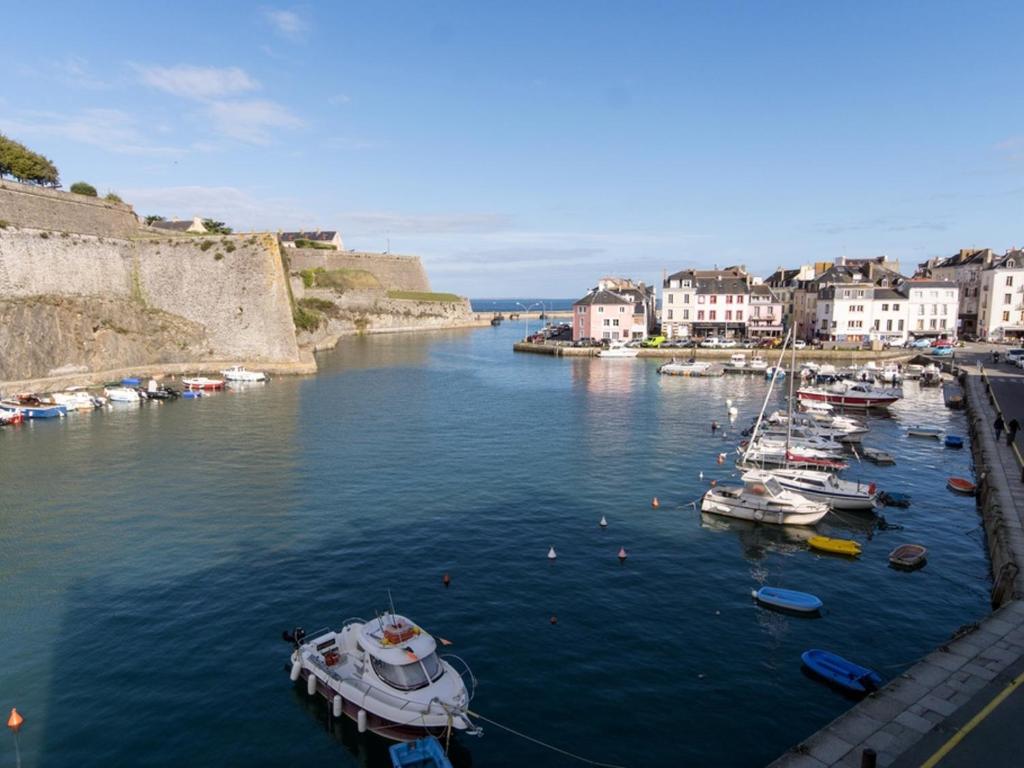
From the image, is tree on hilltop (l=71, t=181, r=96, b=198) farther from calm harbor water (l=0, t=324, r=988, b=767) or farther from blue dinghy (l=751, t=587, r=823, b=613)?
blue dinghy (l=751, t=587, r=823, b=613)

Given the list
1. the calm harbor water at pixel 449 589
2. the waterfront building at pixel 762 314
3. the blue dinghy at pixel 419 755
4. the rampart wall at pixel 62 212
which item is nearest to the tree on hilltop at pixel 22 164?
the rampart wall at pixel 62 212

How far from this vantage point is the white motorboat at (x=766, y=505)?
27.4m

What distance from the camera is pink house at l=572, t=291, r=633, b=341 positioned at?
10038cm

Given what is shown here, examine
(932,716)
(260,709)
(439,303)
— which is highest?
(439,303)

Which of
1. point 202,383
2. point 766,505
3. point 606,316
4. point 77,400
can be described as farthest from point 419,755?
point 606,316

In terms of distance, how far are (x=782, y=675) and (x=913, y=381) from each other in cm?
6278

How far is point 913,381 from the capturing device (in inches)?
2682

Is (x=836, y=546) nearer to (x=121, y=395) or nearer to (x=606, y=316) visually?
(x=121, y=395)

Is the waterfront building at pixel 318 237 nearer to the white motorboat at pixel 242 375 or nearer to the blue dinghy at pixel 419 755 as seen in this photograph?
the white motorboat at pixel 242 375

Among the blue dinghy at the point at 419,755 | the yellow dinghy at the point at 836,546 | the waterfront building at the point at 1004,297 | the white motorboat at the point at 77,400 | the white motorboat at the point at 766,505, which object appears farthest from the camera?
the waterfront building at the point at 1004,297

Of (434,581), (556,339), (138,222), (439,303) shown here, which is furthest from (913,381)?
(439,303)

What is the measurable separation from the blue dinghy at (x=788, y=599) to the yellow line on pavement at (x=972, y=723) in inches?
236

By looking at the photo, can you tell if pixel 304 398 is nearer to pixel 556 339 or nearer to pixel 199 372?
pixel 199 372

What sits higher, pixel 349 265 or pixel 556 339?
pixel 349 265
